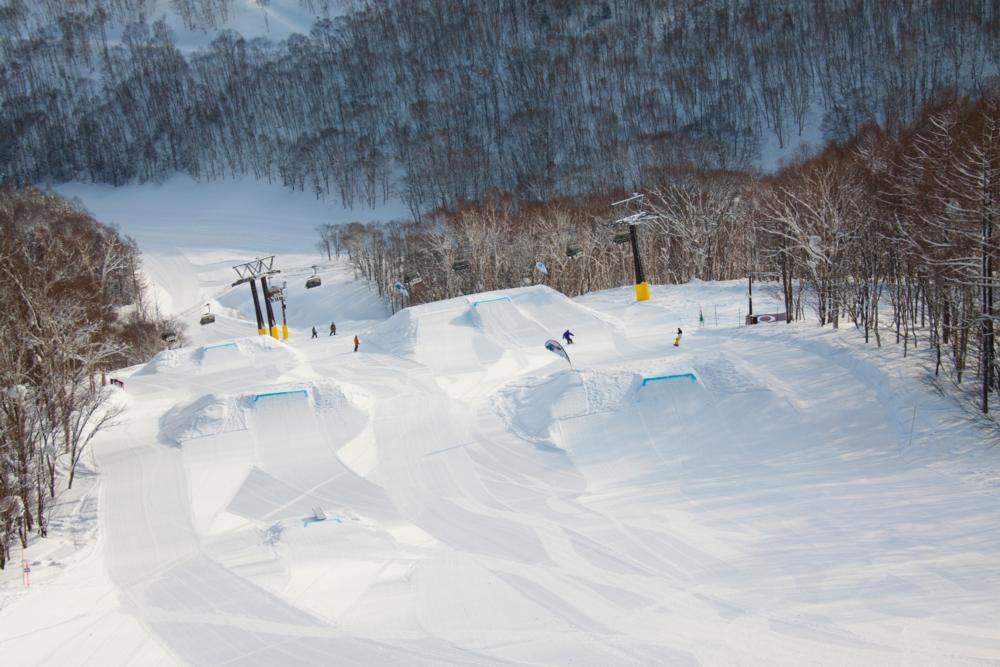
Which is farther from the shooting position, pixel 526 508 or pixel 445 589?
pixel 526 508

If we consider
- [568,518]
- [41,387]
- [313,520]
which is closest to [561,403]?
[568,518]

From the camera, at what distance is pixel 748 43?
105m

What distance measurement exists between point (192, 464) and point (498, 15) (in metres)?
128

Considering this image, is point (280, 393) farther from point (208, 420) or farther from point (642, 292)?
point (642, 292)

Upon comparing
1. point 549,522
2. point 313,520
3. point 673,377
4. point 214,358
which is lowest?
point 549,522

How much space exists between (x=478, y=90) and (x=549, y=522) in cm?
11336

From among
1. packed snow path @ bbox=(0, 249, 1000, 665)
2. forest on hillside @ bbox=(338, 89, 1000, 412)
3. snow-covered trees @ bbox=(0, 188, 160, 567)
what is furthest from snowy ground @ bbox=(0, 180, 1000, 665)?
forest on hillside @ bbox=(338, 89, 1000, 412)

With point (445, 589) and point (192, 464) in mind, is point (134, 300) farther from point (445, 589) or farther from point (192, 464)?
point (445, 589)

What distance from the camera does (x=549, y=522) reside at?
51.0 ft

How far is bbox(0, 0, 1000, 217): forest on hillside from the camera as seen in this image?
9112 centimetres

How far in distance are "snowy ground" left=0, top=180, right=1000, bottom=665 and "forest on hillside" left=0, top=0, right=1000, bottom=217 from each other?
61488 millimetres

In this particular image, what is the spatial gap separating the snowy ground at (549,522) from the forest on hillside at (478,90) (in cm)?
6149

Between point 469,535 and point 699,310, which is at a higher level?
point 699,310

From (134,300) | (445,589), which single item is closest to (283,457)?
(445,589)
